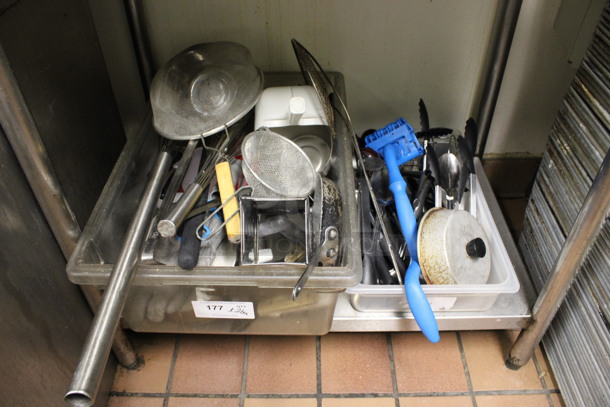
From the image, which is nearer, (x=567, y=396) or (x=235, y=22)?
(x=567, y=396)

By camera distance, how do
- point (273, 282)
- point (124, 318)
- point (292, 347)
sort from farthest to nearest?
1. point (292, 347)
2. point (124, 318)
3. point (273, 282)

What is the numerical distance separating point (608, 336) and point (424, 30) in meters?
0.61

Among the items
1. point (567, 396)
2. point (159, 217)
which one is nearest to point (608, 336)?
point (567, 396)

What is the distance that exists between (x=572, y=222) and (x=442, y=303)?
23 centimetres

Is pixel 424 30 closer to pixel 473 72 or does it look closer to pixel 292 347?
pixel 473 72

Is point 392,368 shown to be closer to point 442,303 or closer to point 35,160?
point 442,303

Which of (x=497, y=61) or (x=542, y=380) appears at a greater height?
(x=497, y=61)

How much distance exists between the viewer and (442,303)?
0.84 metres

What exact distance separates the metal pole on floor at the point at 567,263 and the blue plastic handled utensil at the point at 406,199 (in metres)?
0.19

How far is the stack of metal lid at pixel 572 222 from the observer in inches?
28.5

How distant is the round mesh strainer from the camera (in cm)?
74

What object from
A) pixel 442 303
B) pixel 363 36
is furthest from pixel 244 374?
pixel 363 36

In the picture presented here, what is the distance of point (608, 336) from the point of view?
71cm

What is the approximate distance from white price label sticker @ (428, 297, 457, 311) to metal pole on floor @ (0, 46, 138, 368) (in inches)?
21.0
